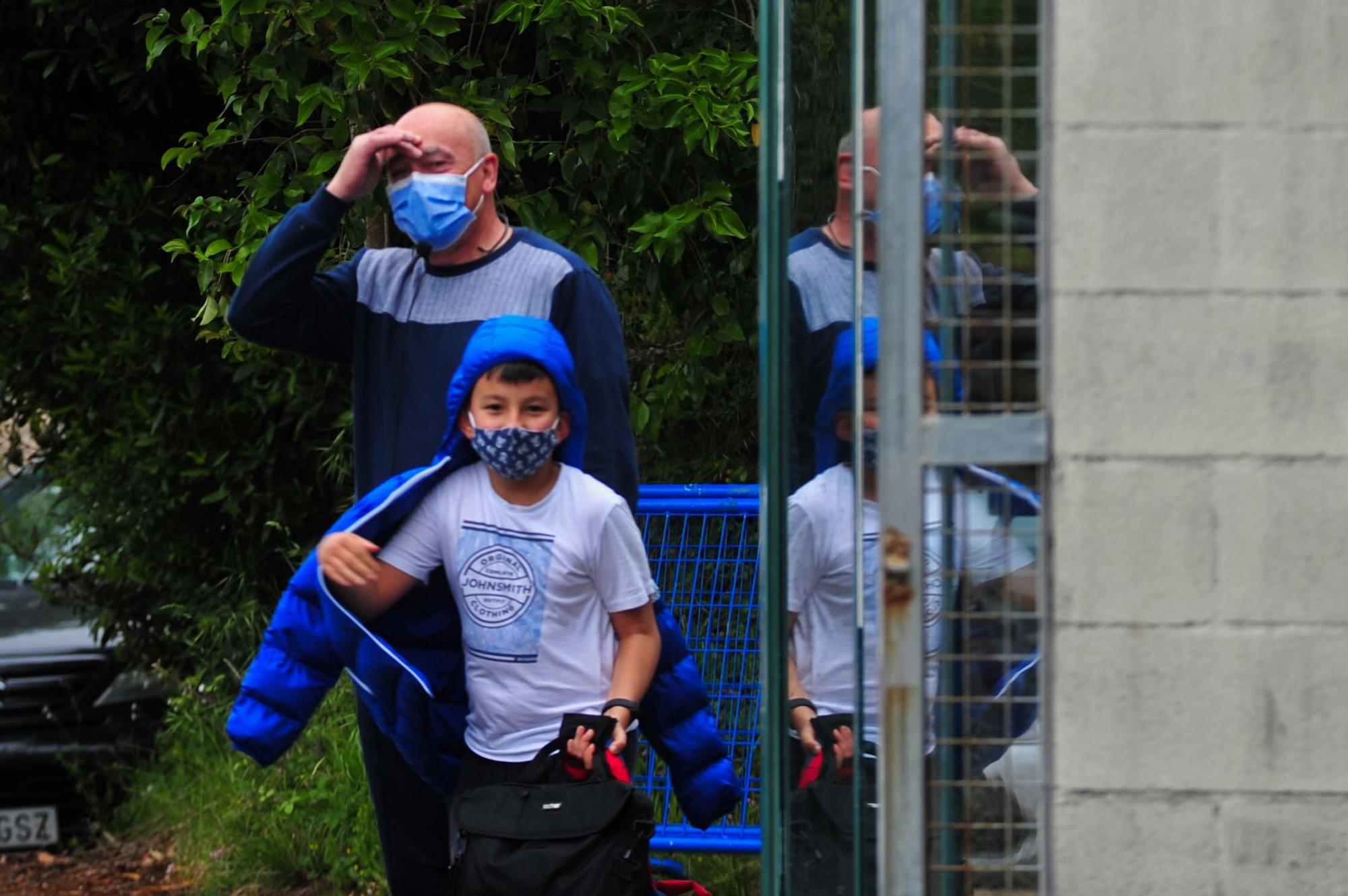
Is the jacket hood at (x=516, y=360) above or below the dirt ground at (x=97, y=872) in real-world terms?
above

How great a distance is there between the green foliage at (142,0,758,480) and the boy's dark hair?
5.21 ft

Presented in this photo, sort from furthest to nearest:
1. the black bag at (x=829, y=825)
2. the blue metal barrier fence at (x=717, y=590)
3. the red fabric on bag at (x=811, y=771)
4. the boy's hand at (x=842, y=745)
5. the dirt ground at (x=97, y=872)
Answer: the dirt ground at (x=97, y=872)
the blue metal barrier fence at (x=717, y=590)
the red fabric on bag at (x=811, y=771)
the boy's hand at (x=842, y=745)
the black bag at (x=829, y=825)

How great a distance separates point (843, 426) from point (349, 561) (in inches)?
45.5

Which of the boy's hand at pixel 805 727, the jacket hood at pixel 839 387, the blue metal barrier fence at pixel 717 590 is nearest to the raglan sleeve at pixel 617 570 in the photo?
the boy's hand at pixel 805 727

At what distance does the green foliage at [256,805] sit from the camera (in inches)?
230

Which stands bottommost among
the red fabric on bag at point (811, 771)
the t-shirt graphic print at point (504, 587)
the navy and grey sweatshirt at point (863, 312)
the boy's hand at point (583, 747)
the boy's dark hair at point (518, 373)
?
the boy's hand at point (583, 747)

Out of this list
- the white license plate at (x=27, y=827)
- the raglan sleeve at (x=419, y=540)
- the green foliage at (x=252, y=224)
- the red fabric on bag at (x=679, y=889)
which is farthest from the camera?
the white license plate at (x=27, y=827)

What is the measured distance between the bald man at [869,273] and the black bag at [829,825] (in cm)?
46

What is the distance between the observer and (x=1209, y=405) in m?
2.26

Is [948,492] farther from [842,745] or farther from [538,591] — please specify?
[538,591]

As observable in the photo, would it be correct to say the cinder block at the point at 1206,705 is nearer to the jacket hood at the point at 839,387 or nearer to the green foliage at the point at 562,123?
the jacket hood at the point at 839,387

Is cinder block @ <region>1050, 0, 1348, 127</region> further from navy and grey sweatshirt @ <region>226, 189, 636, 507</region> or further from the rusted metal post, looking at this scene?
navy and grey sweatshirt @ <region>226, 189, 636, 507</region>

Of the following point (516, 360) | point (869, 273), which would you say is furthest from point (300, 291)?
point (869, 273)

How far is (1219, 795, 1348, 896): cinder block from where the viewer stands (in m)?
2.28
